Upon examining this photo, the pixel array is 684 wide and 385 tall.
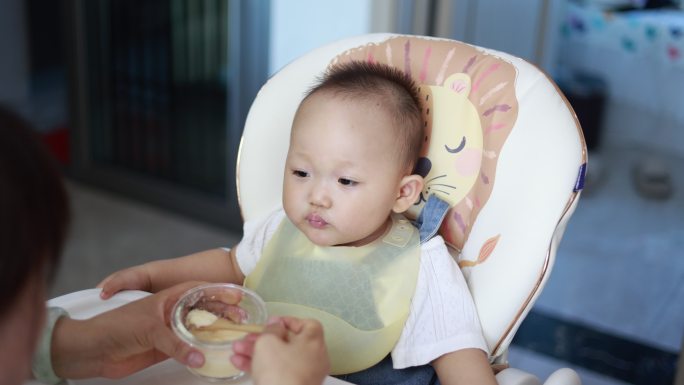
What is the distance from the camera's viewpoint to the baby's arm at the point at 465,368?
1023 millimetres

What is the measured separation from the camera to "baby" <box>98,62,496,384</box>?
109 centimetres

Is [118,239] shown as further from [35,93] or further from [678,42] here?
[678,42]

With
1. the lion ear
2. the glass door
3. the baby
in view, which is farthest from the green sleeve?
the glass door

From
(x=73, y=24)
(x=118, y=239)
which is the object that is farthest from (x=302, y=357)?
(x=73, y=24)

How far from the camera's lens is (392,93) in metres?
1.12

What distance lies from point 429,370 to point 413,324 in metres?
0.06

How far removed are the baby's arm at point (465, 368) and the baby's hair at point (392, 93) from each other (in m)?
0.25

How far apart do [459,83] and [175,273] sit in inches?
18.1

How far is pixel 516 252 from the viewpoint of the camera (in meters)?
1.06

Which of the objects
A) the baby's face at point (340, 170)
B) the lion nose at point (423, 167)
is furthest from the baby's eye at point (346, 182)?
the lion nose at point (423, 167)

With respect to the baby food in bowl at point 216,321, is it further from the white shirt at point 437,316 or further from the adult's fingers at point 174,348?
the white shirt at point 437,316

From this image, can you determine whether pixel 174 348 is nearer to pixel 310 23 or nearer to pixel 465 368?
pixel 465 368

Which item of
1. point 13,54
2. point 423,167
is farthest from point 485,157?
point 13,54

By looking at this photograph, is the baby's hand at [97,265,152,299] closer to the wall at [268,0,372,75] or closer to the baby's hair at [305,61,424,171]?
the baby's hair at [305,61,424,171]
